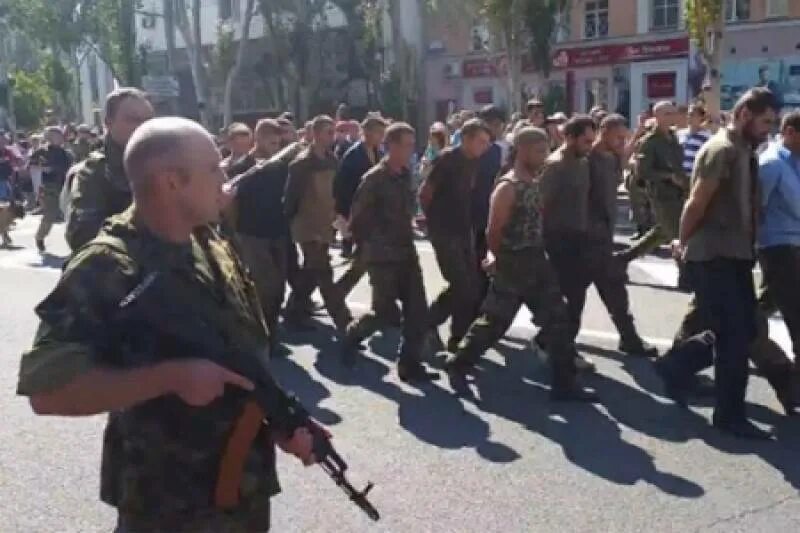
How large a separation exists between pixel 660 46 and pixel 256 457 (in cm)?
3310

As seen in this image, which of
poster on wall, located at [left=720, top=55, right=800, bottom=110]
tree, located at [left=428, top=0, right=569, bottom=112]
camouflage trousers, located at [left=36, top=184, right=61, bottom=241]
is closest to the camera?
camouflage trousers, located at [left=36, top=184, right=61, bottom=241]

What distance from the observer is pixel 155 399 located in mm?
2414

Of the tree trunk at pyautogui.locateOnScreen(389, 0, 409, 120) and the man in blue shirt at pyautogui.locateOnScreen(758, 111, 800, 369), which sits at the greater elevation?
the tree trunk at pyautogui.locateOnScreen(389, 0, 409, 120)

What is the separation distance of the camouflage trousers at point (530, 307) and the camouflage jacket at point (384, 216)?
789 mm

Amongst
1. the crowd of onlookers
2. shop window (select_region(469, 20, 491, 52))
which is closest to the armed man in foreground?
the crowd of onlookers

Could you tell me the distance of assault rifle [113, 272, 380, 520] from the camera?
231 cm

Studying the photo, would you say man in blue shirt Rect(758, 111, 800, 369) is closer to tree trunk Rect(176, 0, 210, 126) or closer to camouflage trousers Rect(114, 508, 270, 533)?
camouflage trousers Rect(114, 508, 270, 533)

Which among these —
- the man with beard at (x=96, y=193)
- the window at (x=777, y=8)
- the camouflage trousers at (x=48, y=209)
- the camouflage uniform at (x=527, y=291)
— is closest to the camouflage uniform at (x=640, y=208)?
the camouflage uniform at (x=527, y=291)

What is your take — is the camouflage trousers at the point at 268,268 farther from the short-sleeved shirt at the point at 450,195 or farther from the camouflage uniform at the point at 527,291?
the camouflage uniform at the point at 527,291

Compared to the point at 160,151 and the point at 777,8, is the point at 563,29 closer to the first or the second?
the point at 777,8

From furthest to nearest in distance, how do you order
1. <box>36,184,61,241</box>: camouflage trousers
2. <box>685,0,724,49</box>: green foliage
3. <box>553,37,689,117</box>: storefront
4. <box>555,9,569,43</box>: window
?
<box>555,9,569,43</box>: window < <box>553,37,689,117</box>: storefront < <box>685,0,724,49</box>: green foliage < <box>36,184,61,241</box>: camouflage trousers

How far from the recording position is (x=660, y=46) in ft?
110

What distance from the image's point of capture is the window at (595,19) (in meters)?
35.8

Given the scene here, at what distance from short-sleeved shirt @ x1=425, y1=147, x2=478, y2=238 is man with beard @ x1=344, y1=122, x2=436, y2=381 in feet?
0.92
